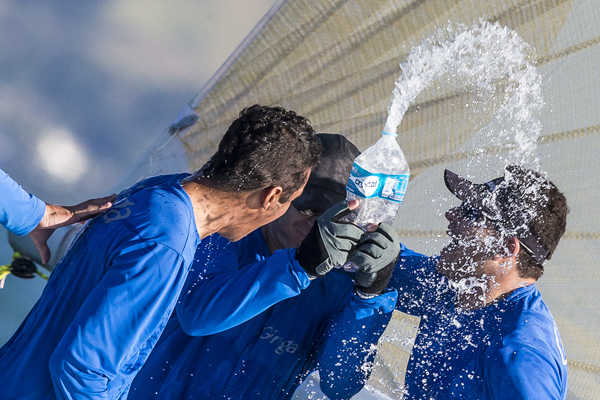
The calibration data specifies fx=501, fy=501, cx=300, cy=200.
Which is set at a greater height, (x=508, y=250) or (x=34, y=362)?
(x=34, y=362)

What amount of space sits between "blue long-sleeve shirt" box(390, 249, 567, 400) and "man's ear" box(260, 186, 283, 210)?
2.41 feet

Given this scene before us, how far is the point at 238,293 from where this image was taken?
1.62 metres

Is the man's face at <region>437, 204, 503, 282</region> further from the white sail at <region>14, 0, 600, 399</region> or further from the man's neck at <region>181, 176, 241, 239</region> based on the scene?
the white sail at <region>14, 0, 600, 399</region>

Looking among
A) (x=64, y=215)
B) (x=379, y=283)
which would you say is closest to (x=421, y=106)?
(x=379, y=283)

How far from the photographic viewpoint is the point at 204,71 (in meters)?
4.69

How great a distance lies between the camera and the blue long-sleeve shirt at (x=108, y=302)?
51.3 inches

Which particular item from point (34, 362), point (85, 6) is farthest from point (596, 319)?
point (85, 6)

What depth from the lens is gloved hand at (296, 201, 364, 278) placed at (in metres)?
1.60

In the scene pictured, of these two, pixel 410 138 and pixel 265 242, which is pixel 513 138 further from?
pixel 265 242

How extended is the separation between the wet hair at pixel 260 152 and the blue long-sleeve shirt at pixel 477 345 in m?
0.80

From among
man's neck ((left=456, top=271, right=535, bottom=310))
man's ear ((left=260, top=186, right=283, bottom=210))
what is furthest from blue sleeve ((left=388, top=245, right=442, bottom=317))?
man's ear ((left=260, top=186, right=283, bottom=210))

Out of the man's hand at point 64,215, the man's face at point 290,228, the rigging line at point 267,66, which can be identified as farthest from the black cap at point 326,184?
the rigging line at point 267,66

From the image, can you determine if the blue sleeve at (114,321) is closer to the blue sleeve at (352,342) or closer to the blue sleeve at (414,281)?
the blue sleeve at (352,342)

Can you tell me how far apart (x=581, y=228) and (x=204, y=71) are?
3.39 m
